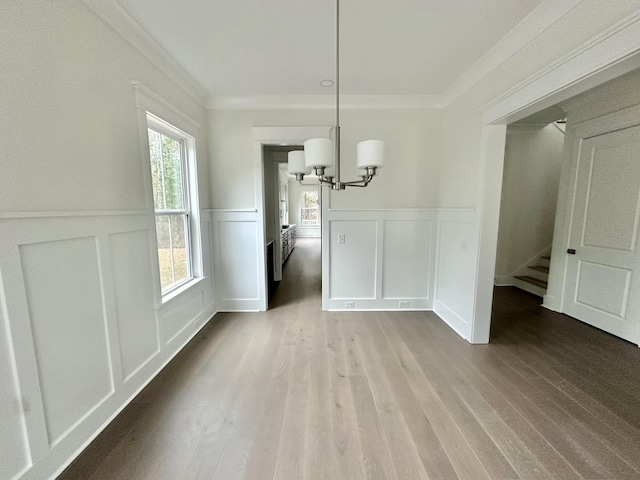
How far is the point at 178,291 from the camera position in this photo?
8.23 feet

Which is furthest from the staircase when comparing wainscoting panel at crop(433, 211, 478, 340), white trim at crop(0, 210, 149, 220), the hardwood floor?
white trim at crop(0, 210, 149, 220)

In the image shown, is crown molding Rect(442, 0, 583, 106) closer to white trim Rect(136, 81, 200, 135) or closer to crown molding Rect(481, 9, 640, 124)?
crown molding Rect(481, 9, 640, 124)

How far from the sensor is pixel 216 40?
6.63 ft

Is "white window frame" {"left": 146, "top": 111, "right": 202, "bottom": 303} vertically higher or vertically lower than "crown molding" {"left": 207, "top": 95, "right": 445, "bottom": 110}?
lower

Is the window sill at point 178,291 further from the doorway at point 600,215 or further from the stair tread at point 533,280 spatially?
the stair tread at point 533,280

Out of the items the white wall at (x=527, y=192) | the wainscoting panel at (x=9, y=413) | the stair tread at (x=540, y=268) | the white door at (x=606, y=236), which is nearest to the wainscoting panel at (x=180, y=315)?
the wainscoting panel at (x=9, y=413)

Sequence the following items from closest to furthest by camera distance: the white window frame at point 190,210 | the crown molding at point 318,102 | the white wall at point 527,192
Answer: the white window frame at point 190,210
the crown molding at point 318,102
the white wall at point 527,192

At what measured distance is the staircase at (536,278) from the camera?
158 inches

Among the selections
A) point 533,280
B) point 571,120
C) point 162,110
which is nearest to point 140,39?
point 162,110

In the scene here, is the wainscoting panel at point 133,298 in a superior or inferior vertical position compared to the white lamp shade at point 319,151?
inferior

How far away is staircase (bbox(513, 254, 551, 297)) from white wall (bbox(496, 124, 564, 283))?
0.13m

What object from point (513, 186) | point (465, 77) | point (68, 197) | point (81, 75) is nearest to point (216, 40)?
point (81, 75)

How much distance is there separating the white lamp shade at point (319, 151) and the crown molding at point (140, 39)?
1.53 m

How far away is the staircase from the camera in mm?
4008
